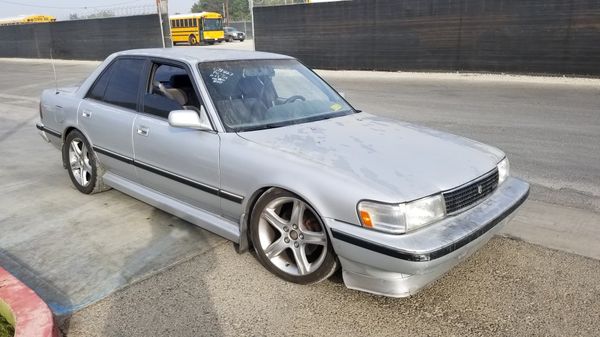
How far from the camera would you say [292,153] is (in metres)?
3.20

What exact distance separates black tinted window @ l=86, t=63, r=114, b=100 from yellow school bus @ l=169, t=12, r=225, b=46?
41.1 meters

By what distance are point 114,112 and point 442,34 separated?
608 inches

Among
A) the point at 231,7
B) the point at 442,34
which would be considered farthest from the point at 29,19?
the point at 231,7

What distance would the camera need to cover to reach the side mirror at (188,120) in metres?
3.53

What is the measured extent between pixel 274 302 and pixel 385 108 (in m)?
8.07

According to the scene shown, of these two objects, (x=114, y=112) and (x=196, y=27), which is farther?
(x=196, y=27)

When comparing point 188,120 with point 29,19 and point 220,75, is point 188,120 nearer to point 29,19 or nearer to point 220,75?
point 220,75

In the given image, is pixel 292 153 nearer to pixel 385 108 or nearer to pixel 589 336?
pixel 589 336

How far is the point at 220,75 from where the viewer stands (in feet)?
13.0

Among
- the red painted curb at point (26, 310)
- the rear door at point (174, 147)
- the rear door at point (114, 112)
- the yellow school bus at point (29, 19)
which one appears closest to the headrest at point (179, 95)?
the rear door at point (174, 147)

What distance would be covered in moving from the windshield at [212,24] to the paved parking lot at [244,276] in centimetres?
4079

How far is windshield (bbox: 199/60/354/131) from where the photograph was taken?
3746 mm

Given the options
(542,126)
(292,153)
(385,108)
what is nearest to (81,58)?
(385,108)

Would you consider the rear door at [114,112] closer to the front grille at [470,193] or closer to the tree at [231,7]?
the front grille at [470,193]
